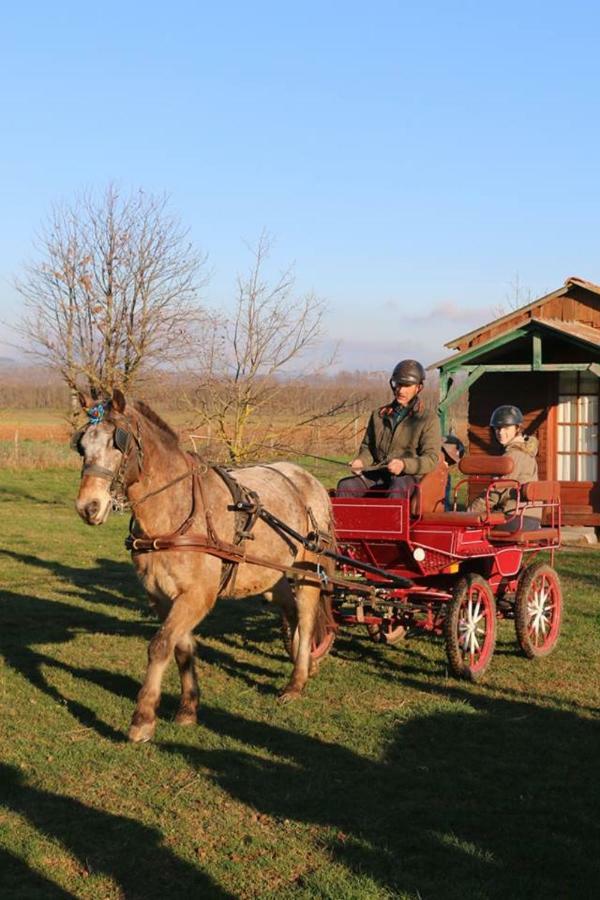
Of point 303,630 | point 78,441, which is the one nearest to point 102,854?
point 78,441

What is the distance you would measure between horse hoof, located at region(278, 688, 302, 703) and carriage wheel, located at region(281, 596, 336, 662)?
351 millimetres

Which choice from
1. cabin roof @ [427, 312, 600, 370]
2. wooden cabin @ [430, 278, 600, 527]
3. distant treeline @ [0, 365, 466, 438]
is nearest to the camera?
cabin roof @ [427, 312, 600, 370]

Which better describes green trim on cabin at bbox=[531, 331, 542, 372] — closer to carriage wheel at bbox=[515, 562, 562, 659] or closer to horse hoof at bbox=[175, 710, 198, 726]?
carriage wheel at bbox=[515, 562, 562, 659]

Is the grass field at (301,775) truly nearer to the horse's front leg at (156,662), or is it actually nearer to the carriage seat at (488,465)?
the horse's front leg at (156,662)

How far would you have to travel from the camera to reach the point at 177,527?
686cm

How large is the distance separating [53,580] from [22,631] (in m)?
3.44

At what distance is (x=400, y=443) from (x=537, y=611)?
1.97 metres

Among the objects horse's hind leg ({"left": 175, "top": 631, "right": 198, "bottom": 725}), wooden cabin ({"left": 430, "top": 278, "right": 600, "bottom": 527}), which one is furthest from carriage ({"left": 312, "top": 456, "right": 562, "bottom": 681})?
wooden cabin ({"left": 430, "top": 278, "right": 600, "bottom": 527})

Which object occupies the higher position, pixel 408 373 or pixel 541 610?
pixel 408 373

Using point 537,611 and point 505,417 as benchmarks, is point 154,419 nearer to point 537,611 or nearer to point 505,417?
point 505,417

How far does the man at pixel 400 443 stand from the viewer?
8.62 m

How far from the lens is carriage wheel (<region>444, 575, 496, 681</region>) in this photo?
816 centimetres

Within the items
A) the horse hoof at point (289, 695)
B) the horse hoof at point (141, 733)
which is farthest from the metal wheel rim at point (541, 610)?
the horse hoof at point (141, 733)

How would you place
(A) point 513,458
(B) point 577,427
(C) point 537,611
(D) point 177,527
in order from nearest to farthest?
(D) point 177,527
(C) point 537,611
(A) point 513,458
(B) point 577,427
